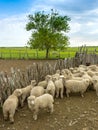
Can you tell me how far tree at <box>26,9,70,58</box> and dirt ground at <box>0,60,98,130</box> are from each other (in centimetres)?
2818

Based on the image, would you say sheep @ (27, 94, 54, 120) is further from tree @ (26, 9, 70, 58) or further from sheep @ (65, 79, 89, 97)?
tree @ (26, 9, 70, 58)

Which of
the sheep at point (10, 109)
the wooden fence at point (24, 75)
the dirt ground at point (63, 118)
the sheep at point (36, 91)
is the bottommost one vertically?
the dirt ground at point (63, 118)

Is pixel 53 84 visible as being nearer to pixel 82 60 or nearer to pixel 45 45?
pixel 82 60

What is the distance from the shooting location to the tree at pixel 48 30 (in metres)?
37.6

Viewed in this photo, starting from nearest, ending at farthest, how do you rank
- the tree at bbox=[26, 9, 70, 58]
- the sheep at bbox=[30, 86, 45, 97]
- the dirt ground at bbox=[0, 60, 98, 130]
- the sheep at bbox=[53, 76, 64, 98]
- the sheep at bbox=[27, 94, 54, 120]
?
the dirt ground at bbox=[0, 60, 98, 130] < the sheep at bbox=[27, 94, 54, 120] < the sheep at bbox=[30, 86, 45, 97] < the sheep at bbox=[53, 76, 64, 98] < the tree at bbox=[26, 9, 70, 58]

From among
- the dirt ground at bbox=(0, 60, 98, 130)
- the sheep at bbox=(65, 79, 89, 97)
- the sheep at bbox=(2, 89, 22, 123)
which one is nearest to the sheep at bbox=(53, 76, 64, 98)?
the sheep at bbox=(65, 79, 89, 97)

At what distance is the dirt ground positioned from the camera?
7832mm

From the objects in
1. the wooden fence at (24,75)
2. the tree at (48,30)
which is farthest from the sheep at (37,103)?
the tree at (48,30)

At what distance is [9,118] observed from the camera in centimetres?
820

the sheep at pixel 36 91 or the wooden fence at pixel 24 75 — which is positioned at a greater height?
the wooden fence at pixel 24 75

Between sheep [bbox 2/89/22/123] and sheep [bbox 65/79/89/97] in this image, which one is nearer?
sheep [bbox 2/89/22/123]

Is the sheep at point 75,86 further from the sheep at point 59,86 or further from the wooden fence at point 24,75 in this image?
the wooden fence at point 24,75

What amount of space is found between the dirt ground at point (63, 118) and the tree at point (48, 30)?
2818 centimetres

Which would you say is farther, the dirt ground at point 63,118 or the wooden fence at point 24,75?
the wooden fence at point 24,75
